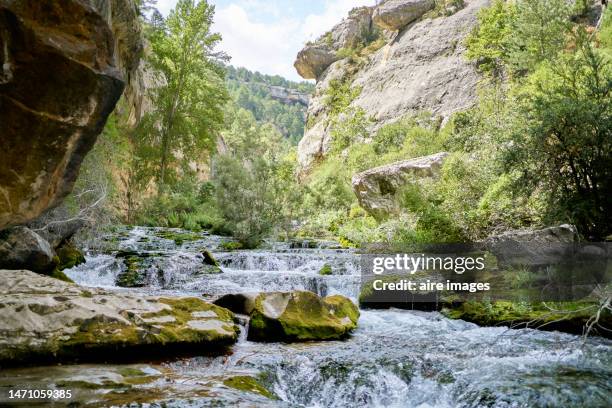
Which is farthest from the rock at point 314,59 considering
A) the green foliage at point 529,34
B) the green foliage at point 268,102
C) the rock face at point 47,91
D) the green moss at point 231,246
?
the rock face at point 47,91

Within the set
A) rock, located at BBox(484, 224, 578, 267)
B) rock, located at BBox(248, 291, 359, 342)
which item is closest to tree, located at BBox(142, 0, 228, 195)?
rock, located at BBox(248, 291, 359, 342)

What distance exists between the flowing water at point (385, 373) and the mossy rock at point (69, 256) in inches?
249

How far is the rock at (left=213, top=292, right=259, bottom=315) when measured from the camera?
7.31 meters

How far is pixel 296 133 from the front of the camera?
10038cm

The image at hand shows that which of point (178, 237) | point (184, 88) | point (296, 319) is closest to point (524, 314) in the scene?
point (296, 319)

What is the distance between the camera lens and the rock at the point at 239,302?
731cm

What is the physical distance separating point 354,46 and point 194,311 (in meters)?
43.9

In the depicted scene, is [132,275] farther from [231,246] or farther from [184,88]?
[184,88]

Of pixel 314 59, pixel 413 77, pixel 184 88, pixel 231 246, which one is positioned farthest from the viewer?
pixel 314 59

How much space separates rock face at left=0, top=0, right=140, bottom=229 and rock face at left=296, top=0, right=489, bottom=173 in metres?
26.4

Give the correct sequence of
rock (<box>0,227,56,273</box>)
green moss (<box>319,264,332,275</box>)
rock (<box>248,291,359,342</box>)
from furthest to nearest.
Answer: green moss (<box>319,264,332,275</box>), rock (<box>0,227,56,273</box>), rock (<box>248,291,359,342</box>)

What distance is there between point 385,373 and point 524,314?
372 cm

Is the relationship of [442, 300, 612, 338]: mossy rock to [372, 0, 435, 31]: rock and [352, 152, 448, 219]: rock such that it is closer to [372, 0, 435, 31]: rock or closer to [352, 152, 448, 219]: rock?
[352, 152, 448, 219]: rock

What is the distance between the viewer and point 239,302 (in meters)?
7.43
